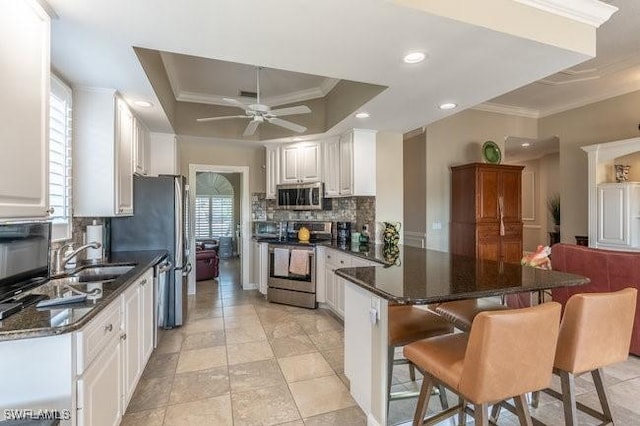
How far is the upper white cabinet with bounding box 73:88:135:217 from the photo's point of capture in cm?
267

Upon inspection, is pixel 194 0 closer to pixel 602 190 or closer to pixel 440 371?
pixel 440 371

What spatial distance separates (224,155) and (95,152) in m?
2.74

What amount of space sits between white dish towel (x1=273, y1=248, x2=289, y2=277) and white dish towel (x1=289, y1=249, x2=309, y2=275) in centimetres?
11

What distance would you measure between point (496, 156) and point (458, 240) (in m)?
1.67

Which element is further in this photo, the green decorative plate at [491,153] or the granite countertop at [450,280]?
the green decorative plate at [491,153]

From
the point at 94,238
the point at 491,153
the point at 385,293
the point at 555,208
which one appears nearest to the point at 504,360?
the point at 385,293

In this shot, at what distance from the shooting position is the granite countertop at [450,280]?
1.62 meters

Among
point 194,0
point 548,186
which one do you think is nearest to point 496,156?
point 548,186

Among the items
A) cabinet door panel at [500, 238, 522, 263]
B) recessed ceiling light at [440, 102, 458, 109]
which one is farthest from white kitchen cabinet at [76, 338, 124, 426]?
cabinet door panel at [500, 238, 522, 263]

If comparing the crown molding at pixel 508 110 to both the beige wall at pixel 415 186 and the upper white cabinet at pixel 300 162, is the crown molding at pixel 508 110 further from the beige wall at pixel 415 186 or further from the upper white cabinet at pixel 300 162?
the upper white cabinet at pixel 300 162

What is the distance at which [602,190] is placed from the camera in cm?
488

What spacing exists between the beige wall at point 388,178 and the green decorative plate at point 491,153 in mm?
2144

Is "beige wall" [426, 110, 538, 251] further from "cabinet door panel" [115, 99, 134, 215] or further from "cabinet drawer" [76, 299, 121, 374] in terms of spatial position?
"cabinet drawer" [76, 299, 121, 374]

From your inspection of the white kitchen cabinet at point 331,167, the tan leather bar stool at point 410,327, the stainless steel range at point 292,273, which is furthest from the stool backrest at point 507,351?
the white kitchen cabinet at point 331,167
